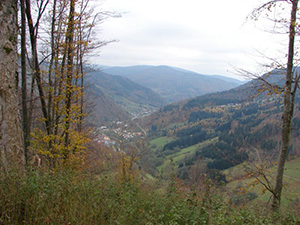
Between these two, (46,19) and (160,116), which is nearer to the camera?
(46,19)

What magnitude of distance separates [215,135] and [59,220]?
84262 millimetres

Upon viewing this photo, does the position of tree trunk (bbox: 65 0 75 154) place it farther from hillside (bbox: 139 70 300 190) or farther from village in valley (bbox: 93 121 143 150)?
hillside (bbox: 139 70 300 190)

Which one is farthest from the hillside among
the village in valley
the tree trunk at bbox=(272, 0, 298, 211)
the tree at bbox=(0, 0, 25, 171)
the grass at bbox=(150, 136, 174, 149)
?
the tree at bbox=(0, 0, 25, 171)

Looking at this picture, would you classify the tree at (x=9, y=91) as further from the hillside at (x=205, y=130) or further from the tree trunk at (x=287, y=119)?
the hillside at (x=205, y=130)

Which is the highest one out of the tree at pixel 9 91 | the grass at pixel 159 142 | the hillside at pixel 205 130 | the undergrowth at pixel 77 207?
the tree at pixel 9 91

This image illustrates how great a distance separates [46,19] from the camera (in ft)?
26.7

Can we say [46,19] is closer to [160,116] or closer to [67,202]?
[67,202]

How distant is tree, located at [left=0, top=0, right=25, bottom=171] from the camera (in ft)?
11.7

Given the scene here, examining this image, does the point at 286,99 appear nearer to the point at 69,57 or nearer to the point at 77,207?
the point at 77,207

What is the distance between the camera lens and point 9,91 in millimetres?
3686

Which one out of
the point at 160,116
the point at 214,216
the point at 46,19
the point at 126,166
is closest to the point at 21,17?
the point at 46,19

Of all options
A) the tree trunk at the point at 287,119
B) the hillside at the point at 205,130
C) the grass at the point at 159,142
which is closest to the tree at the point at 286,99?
the tree trunk at the point at 287,119

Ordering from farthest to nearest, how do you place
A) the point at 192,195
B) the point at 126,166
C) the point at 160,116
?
the point at 160,116 → the point at 126,166 → the point at 192,195

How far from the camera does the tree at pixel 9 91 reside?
11.7ft
